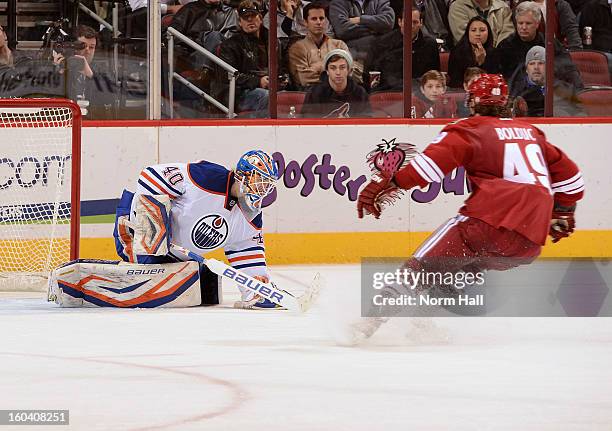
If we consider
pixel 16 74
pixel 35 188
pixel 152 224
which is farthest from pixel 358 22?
pixel 152 224

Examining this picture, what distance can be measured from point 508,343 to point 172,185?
84.7 inches

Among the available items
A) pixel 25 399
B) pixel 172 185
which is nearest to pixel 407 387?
pixel 25 399

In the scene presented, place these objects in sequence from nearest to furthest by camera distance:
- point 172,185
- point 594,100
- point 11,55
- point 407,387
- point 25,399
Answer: point 25,399
point 407,387
point 172,185
point 11,55
point 594,100

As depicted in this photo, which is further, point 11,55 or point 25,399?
point 11,55

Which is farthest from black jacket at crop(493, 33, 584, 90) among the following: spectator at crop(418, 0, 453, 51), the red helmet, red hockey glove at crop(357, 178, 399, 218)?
red hockey glove at crop(357, 178, 399, 218)

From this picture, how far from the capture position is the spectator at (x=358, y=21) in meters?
9.68

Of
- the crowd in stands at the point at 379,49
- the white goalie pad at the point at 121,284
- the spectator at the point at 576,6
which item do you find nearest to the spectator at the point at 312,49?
the crowd in stands at the point at 379,49

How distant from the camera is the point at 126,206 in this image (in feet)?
24.2

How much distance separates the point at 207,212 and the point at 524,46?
3.57m

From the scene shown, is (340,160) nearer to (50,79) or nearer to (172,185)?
(50,79)

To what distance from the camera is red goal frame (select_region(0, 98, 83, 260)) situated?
795cm

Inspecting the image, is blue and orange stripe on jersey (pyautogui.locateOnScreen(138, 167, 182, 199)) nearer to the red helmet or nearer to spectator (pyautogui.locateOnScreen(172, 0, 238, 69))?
the red helmet

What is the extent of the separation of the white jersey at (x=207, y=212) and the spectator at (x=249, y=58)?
252 cm

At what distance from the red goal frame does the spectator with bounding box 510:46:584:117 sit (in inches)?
128
